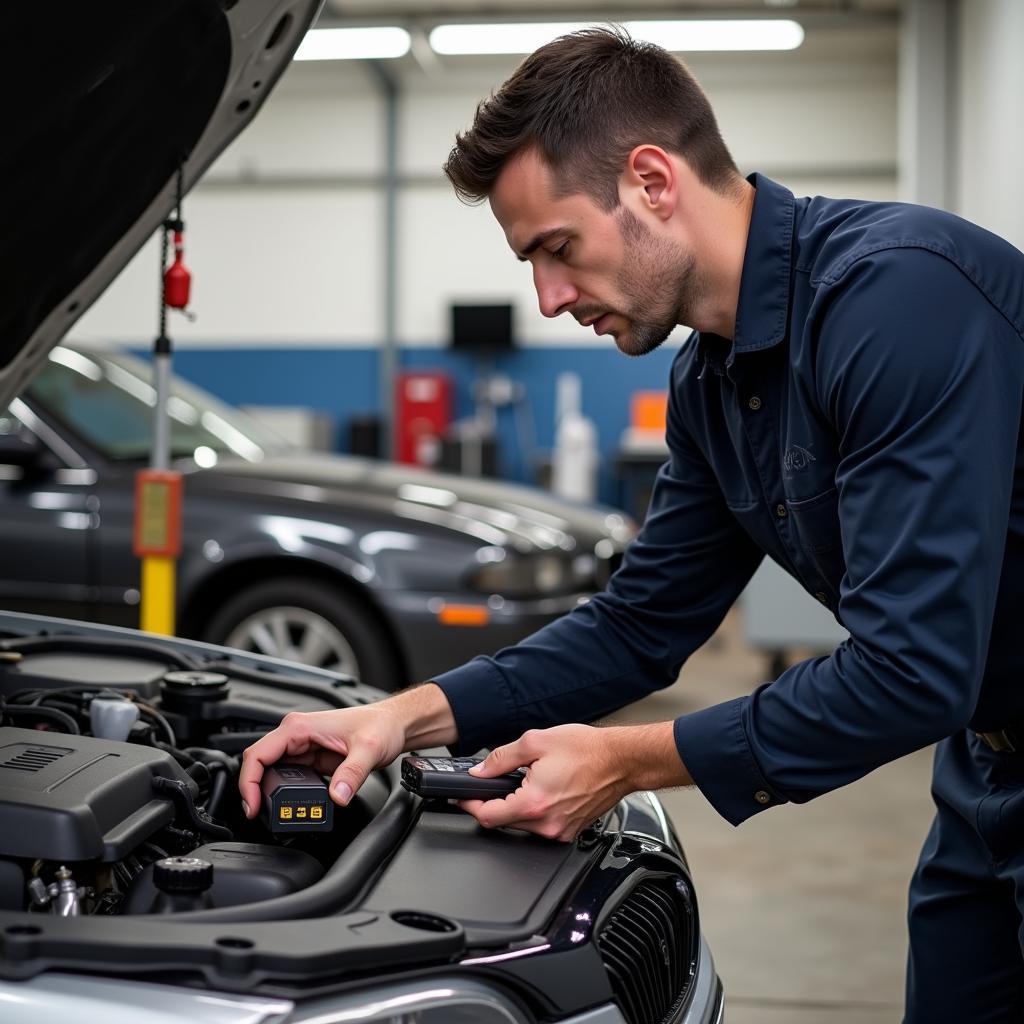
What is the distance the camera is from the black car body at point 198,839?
37.2 inches

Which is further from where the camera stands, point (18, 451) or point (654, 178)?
point (18, 451)

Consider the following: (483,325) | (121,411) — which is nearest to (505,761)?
(121,411)

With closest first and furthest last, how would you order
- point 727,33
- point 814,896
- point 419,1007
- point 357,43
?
point 419,1007 < point 814,896 < point 727,33 < point 357,43

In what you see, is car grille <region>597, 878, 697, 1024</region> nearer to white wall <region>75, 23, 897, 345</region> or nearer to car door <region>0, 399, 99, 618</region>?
car door <region>0, 399, 99, 618</region>

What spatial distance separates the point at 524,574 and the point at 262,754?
2521 millimetres

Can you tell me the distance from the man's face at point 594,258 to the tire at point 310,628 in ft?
8.39

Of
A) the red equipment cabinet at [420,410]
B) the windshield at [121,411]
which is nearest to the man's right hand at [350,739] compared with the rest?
the windshield at [121,411]

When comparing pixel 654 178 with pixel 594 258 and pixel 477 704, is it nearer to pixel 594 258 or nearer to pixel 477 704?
pixel 594 258

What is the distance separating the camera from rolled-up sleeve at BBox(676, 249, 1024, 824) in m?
1.15

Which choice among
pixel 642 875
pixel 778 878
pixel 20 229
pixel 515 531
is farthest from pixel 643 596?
pixel 515 531

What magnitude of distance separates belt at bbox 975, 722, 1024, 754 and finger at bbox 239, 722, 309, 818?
75 centimetres

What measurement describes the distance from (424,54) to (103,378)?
7345 mm

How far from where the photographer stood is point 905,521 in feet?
3.78

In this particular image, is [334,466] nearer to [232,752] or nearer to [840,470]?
[232,752]
